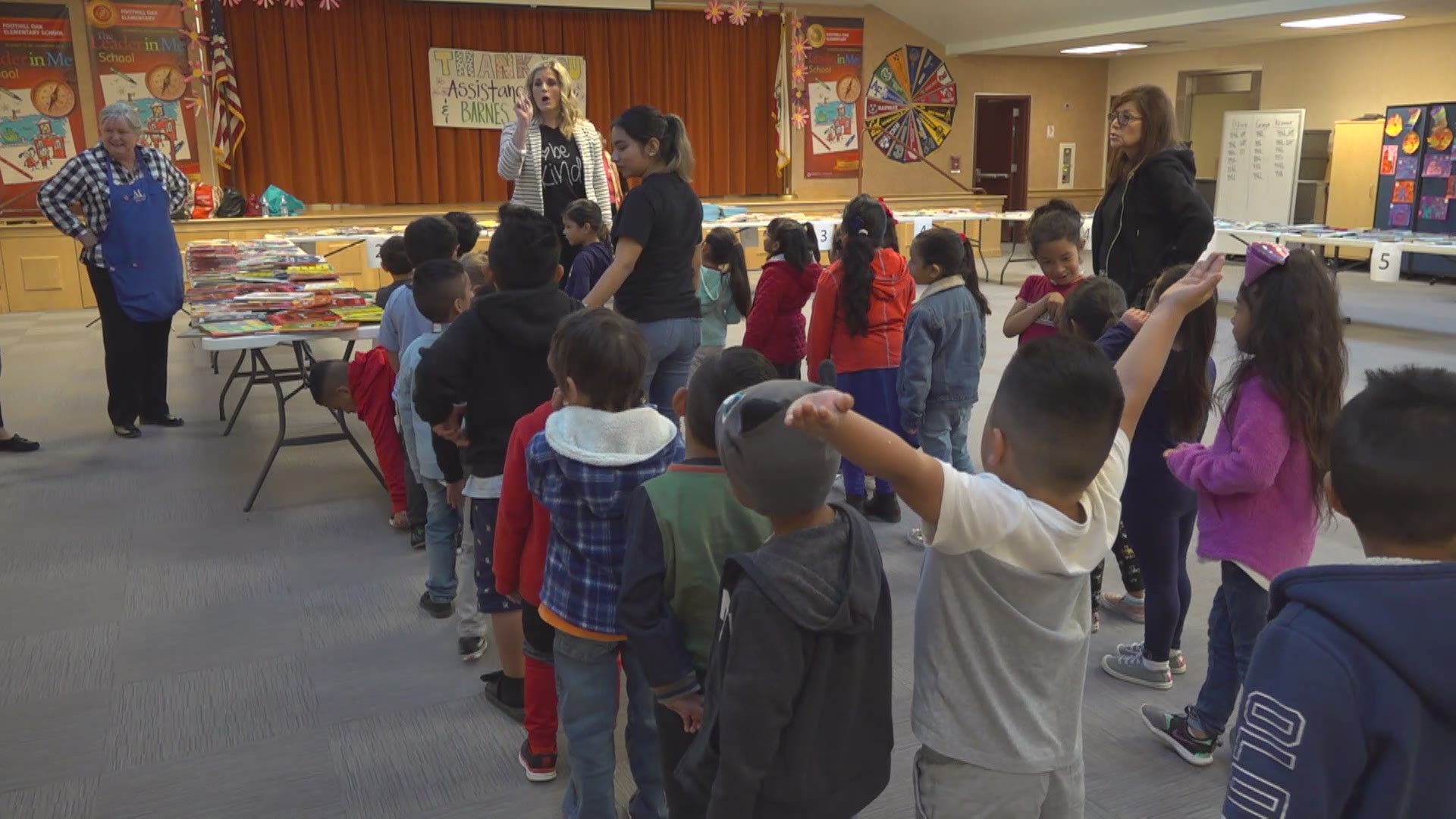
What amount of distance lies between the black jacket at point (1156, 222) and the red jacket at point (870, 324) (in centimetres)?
71

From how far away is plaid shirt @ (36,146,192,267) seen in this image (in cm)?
454

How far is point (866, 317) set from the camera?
3.42 m

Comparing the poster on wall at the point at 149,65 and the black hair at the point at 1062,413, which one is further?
the poster on wall at the point at 149,65

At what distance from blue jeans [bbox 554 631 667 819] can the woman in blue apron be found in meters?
3.95

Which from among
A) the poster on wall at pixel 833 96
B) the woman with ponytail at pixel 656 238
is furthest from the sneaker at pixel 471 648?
the poster on wall at pixel 833 96

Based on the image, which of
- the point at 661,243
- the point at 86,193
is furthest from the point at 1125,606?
the point at 86,193

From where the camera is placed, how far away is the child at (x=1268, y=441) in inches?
68.9

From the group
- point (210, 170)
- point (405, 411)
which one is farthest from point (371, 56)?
point (405, 411)

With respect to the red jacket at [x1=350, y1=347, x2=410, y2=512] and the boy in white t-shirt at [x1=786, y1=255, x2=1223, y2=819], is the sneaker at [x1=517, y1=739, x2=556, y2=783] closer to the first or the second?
the boy in white t-shirt at [x1=786, y1=255, x2=1223, y2=819]

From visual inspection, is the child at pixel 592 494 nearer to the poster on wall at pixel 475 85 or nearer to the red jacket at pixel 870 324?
the red jacket at pixel 870 324

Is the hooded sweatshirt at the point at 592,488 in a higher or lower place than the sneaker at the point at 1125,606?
higher

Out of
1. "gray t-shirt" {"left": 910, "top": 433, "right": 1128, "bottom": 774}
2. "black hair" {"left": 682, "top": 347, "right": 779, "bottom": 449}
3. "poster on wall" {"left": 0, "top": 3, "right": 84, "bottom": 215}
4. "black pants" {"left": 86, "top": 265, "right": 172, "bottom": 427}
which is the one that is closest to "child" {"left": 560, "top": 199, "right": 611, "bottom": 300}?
"black hair" {"left": 682, "top": 347, "right": 779, "bottom": 449}

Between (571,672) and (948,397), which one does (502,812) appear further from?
(948,397)

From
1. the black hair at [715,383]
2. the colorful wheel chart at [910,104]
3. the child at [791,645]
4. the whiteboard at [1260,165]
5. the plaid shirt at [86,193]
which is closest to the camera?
the child at [791,645]
